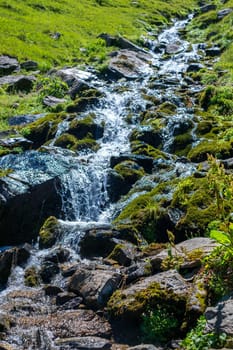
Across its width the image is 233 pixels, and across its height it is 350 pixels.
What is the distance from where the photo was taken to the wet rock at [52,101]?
89.4 ft

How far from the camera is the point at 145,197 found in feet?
51.4

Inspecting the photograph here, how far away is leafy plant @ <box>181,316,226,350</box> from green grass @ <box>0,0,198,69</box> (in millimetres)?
27424

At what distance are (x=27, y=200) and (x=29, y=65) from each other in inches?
769

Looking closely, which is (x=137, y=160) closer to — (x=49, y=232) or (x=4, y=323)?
(x=49, y=232)

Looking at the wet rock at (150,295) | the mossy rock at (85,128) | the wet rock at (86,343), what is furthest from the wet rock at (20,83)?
the wet rock at (86,343)

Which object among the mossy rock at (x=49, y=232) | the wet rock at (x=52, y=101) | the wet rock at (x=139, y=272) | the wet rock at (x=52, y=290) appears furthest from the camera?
the wet rock at (x=52, y=101)

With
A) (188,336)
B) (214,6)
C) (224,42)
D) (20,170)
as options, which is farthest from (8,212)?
(214,6)

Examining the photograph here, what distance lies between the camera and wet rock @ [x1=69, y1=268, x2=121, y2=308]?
34.1ft

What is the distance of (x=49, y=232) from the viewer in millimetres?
14898

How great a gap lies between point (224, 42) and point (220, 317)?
33538 millimetres

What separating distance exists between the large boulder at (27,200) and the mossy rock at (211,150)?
4814 mm

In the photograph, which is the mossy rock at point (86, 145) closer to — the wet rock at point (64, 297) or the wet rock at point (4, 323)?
the wet rock at point (64, 297)

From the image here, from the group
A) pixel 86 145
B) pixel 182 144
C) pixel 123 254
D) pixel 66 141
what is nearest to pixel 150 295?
pixel 123 254

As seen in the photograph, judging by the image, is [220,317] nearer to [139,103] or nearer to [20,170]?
[20,170]
